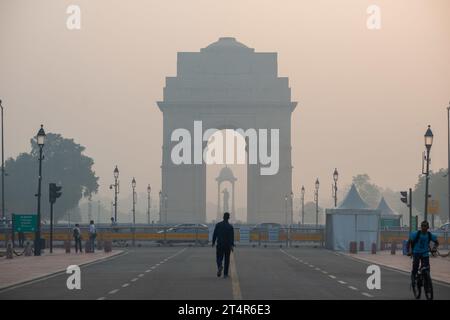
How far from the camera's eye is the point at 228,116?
470 ft

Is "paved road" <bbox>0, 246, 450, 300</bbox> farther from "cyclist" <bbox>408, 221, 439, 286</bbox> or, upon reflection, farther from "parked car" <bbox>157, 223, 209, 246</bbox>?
"parked car" <bbox>157, 223, 209, 246</bbox>

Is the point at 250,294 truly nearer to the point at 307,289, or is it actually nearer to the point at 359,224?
the point at 307,289

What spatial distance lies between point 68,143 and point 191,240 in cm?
11480

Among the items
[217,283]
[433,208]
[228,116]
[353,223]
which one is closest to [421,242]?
[217,283]

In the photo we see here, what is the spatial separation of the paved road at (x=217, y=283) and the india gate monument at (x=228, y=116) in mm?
96501

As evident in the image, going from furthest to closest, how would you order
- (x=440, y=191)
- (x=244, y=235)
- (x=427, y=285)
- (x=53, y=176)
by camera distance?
1. (x=53, y=176)
2. (x=440, y=191)
3. (x=244, y=235)
4. (x=427, y=285)

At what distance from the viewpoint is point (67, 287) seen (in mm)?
30797

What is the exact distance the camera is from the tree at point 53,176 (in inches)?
6811

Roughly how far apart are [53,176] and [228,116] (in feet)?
165

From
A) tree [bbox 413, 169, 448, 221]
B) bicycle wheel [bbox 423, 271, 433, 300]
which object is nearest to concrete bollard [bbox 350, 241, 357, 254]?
bicycle wheel [bbox 423, 271, 433, 300]

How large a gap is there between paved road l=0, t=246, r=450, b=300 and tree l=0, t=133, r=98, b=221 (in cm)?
12700

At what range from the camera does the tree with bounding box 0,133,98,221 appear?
173 m

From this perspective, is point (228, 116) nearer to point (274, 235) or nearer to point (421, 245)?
point (274, 235)
